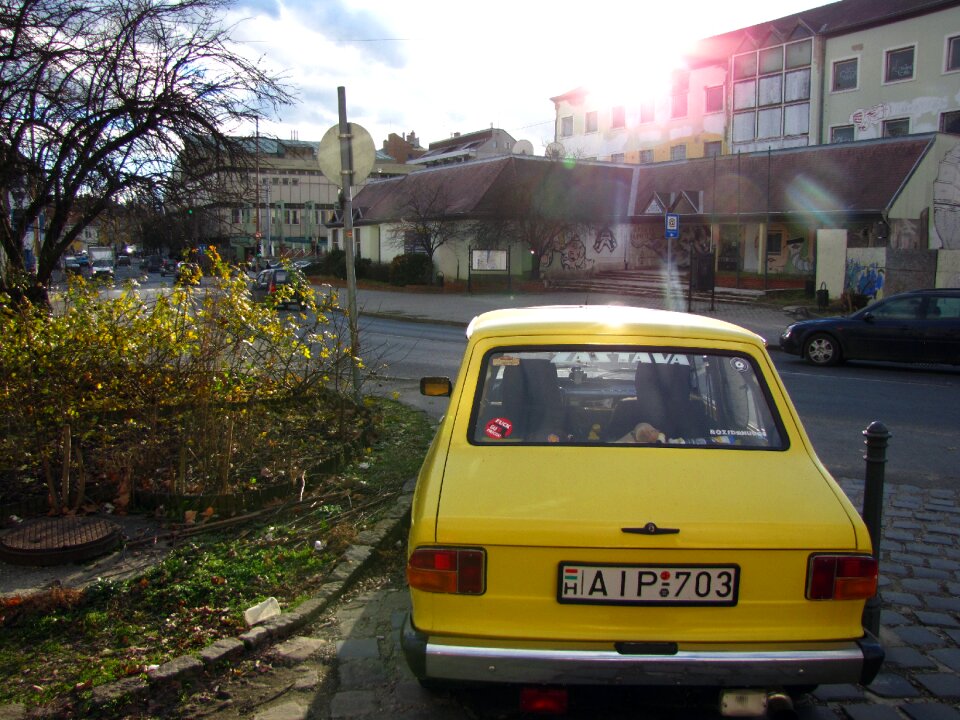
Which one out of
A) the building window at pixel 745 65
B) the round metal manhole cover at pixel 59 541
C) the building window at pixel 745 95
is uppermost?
the building window at pixel 745 65

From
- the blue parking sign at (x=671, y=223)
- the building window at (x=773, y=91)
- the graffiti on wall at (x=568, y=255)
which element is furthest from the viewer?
the building window at (x=773, y=91)

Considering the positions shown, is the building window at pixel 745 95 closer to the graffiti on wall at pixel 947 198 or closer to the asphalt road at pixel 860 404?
the graffiti on wall at pixel 947 198

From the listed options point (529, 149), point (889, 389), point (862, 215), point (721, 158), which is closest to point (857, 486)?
point (889, 389)

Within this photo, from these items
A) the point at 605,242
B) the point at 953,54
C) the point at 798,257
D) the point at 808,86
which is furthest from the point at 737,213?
the point at 808,86

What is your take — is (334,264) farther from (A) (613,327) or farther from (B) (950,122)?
(A) (613,327)

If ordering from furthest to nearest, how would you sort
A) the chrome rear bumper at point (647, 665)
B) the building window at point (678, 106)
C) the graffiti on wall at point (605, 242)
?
the building window at point (678, 106) < the graffiti on wall at point (605, 242) < the chrome rear bumper at point (647, 665)

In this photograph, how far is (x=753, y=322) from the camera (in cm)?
2350

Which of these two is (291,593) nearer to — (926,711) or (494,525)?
(494,525)

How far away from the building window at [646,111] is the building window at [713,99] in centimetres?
481

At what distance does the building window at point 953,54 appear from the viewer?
132ft

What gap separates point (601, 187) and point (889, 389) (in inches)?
1200

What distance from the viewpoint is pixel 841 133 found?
45.5 m

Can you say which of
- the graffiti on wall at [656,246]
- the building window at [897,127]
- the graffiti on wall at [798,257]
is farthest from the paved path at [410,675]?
the building window at [897,127]

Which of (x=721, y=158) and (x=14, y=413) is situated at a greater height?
(x=721, y=158)
